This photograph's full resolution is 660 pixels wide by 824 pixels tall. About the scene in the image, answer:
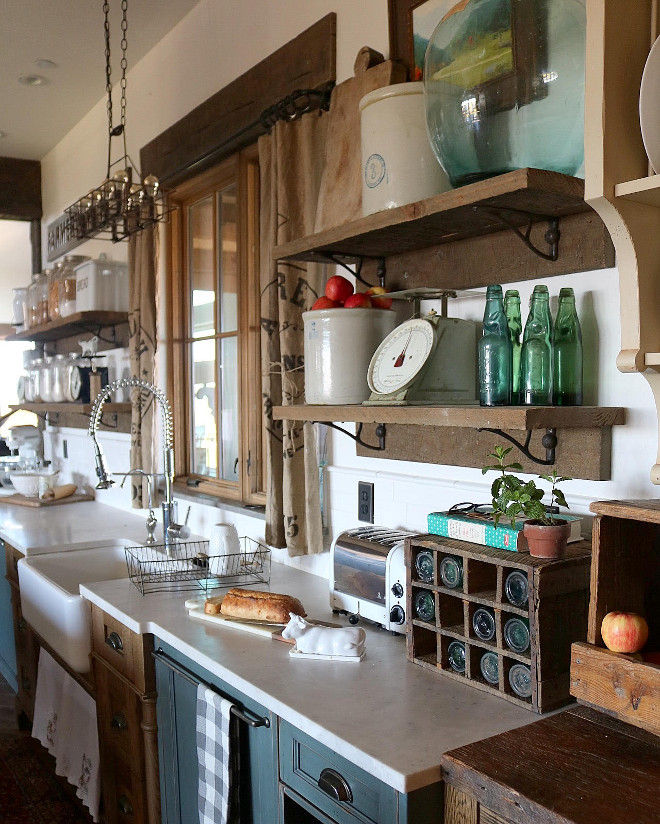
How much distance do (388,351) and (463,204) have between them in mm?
420

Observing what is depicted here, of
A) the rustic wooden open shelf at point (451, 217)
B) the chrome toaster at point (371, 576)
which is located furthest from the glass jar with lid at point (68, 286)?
the chrome toaster at point (371, 576)

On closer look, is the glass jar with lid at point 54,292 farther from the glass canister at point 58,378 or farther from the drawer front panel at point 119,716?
the drawer front panel at point 119,716

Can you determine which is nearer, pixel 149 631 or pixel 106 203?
pixel 149 631

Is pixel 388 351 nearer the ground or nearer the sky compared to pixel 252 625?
nearer the sky

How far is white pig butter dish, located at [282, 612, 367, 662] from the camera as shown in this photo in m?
1.63

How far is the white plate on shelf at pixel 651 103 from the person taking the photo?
3.71 ft

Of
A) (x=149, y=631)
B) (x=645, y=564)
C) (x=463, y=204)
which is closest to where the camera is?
(x=645, y=564)

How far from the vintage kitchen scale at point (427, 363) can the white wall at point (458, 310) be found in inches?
5.6

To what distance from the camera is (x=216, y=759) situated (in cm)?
163

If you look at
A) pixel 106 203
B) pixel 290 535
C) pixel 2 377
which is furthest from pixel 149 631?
pixel 2 377

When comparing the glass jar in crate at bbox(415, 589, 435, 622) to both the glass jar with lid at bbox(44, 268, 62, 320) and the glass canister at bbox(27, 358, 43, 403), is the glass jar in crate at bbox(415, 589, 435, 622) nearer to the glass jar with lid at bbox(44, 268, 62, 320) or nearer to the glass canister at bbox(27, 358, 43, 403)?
the glass jar with lid at bbox(44, 268, 62, 320)

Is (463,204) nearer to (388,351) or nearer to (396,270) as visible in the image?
(388,351)

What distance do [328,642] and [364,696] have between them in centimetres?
22

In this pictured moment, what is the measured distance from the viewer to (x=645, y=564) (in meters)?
1.29
